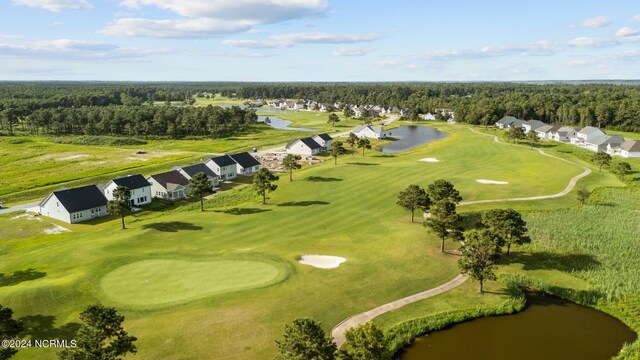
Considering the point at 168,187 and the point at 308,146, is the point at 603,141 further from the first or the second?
the point at 168,187

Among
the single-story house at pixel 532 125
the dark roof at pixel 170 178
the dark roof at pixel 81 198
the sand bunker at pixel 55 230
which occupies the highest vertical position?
the single-story house at pixel 532 125

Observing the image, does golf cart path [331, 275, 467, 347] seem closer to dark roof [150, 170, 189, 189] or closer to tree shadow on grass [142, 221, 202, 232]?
tree shadow on grass [142, 221, 202, 232]

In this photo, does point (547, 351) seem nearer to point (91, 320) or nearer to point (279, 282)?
point (279, 282)

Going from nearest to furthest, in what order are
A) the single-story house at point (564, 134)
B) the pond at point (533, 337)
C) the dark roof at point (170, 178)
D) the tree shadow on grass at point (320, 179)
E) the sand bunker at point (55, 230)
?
the pond at point (533, 337), the sand bunker at point (55, 230), the dark roof at point (170, 178), the tree shadow on grass at point (320, 179), the single-story house at point (564, 134)

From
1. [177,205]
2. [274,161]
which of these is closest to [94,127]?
[274,161]

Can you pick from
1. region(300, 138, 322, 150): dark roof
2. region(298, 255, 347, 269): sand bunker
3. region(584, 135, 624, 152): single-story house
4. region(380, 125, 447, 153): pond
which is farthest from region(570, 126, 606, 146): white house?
region(298, 255, 347, 269): sand bunker

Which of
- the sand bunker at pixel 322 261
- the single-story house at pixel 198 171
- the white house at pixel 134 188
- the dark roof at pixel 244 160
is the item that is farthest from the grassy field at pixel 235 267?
the dark roof at pixel 244 160

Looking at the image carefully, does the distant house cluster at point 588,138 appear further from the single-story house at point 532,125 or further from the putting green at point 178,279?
the putting green at point 178,279
